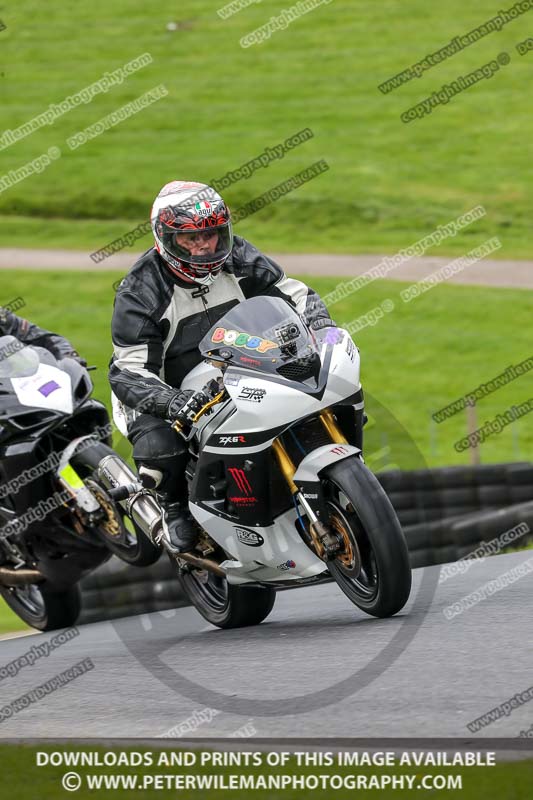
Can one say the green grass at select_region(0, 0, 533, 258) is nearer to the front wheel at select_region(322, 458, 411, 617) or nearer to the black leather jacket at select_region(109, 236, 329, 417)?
the black leather jacket at select_region(109, 236, 329, 417)

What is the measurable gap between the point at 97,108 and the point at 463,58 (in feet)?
32.2

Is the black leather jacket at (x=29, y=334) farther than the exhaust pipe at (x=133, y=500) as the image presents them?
Yes

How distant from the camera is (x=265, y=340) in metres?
5.86

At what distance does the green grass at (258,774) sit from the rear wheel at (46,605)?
12.8 ft

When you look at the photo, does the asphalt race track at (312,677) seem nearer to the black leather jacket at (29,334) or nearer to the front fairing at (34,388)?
the front fairing at (34,388)

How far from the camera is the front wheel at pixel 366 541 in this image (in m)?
5.29

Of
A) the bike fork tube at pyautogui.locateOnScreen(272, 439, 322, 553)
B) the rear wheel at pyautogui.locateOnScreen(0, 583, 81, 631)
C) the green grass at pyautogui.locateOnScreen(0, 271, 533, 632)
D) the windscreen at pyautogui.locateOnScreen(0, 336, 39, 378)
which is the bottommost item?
the green grass at pyautogui.locateOnScreen(0, 271, 533, 632)

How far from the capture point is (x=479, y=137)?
2981 cm

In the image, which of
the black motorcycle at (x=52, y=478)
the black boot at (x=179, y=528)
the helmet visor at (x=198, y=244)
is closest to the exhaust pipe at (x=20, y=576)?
the black motorcycle at (x=52, y=478)

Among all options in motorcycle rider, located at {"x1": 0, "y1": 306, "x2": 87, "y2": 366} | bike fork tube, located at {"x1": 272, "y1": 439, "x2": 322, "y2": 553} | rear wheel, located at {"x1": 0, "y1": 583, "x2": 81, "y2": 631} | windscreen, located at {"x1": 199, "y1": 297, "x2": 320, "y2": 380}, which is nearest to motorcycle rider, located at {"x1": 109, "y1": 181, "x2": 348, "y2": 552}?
windscreen, located at {"x1": 199, "y1": 297, "x2": 320, "y2": 380}

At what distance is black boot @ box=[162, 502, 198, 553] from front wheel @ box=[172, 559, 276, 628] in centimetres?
34

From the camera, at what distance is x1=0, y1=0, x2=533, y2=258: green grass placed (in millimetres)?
27547

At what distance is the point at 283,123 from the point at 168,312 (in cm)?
2605

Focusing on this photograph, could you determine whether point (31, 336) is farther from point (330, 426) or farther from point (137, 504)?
point (330, 426)
